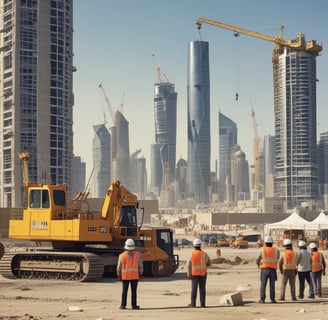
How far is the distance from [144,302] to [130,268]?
2.67 meters

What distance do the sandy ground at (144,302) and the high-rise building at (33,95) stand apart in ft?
355

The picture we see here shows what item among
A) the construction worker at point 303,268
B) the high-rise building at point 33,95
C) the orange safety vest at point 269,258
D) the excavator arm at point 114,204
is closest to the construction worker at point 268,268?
the orange safety vest at point 269,258

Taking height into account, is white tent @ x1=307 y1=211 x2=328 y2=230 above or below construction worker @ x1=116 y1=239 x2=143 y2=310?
below

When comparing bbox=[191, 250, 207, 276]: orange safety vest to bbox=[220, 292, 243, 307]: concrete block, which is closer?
bbox=[191, 250, 207, 276]: orange safety vest

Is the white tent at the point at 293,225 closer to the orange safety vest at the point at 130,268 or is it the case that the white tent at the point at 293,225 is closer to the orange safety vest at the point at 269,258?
the orange safety vest at the point at 269,258

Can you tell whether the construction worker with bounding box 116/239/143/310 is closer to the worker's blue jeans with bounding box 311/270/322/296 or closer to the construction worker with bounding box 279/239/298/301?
the construction worker with bounding box 279/239/298/301

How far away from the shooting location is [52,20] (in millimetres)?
143875

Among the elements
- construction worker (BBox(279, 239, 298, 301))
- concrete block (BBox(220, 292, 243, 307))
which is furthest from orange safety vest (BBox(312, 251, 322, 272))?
concrete block (BBox(220, 292, 243, 307))

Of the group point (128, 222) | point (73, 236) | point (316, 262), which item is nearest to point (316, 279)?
point (316, 262)

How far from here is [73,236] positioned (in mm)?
29891

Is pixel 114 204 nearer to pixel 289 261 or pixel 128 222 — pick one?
pixel 128 222

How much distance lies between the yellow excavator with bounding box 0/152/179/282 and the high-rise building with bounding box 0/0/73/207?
4104 inches

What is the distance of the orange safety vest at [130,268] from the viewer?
1889cm

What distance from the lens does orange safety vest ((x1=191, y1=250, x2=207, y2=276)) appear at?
63.3 feet
